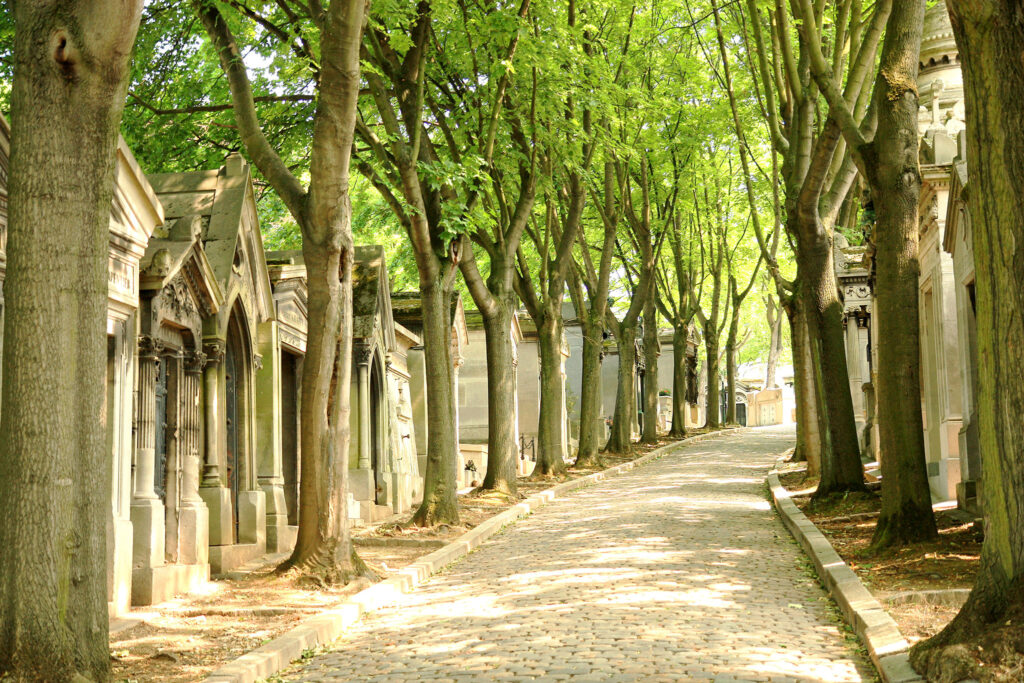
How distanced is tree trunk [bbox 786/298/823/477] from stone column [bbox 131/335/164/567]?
37.5ft

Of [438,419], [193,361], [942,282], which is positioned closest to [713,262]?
Result: [942,282]

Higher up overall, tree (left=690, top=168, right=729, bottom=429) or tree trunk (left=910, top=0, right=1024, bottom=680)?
tree (left=690, top=168, right=729, bottom=429)

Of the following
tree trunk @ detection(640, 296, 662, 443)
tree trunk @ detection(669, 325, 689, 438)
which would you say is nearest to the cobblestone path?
tree trunk @ detection(640, 296, 662, 443)

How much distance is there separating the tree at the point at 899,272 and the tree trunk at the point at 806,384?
7625 millimetres

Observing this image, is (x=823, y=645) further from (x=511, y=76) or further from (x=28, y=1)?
(x=511, y=76)

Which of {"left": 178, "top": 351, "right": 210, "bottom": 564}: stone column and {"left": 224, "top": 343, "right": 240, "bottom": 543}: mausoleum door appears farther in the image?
{"left": 224, "top": 343, "right": 240, "bottom": 543}: mausoleum door

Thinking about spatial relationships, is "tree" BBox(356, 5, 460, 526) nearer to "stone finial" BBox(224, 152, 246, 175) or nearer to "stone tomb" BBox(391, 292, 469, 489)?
"stone finial" BBox(224, 152, 246, 175)

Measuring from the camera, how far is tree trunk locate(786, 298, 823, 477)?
59.8 feet

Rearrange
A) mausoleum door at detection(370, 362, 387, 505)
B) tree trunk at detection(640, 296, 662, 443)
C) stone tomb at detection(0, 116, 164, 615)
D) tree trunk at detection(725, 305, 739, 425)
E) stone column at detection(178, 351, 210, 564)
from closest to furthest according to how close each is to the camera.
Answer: stone tomb at detection(0, 116, 164, 615) < stone column at detection(178, 351, 210, 564) < mausoleum door at detection(370, 362, 387, 505) < tree trunk at detection(640, 296, 662, 443) < tree trunk at detection(725, 305, 739, 425)

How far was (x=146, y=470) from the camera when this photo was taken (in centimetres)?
938

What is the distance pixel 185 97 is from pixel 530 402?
61.9 ft

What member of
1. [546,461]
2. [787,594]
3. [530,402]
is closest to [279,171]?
[787,594]

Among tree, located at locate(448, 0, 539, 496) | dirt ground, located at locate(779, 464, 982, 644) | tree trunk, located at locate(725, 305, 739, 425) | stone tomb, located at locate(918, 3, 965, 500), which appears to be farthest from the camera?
tree trunk, located at locate(725, 305, 739, 425)

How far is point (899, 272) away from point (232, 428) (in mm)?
7378
